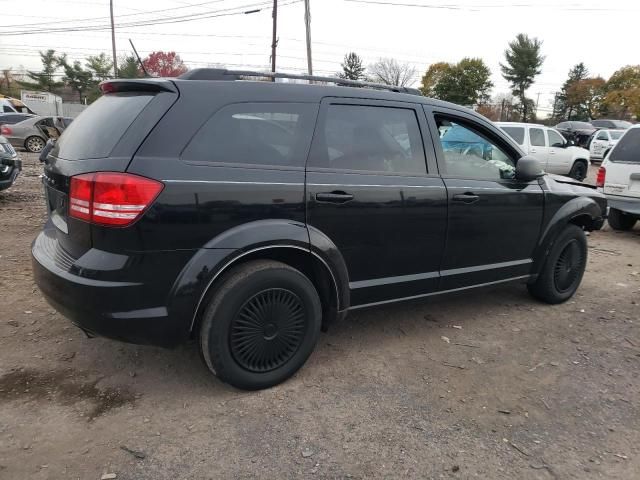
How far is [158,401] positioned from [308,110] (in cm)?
194

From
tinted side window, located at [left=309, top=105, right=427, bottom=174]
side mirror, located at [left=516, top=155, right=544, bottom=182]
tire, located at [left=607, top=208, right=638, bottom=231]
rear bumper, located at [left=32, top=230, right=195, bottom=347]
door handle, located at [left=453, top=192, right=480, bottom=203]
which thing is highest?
tinted side window, located at [left=309, top=105, right=427, bottom=174]

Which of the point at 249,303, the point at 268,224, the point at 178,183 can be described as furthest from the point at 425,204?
the point at 178,183

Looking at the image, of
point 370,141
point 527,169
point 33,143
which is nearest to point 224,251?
point 370,141

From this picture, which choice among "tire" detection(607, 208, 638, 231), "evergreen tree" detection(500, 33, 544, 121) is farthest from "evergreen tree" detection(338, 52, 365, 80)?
"tire" detection(607, 208, 638, 231)

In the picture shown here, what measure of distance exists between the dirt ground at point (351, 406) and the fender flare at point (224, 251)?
2.03 feet

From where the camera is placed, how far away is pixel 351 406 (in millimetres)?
2807

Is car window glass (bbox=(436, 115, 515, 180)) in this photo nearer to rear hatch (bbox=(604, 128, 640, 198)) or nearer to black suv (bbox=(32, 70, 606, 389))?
black suv (bbox=(32, 70, 606, 389))

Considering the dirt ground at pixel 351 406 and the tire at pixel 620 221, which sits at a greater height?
the tire at pixel 620 221

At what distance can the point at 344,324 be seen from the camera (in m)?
3.94

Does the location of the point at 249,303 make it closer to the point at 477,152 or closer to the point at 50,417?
the point at 50,417

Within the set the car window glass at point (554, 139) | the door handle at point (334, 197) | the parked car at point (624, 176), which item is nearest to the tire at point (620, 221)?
the parked car at point (624, 176)

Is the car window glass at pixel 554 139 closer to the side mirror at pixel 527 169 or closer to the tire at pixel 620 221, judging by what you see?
the tire at pixel 620 221

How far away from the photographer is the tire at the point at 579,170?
14977 mm

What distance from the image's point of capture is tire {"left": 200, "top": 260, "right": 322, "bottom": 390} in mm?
2650
